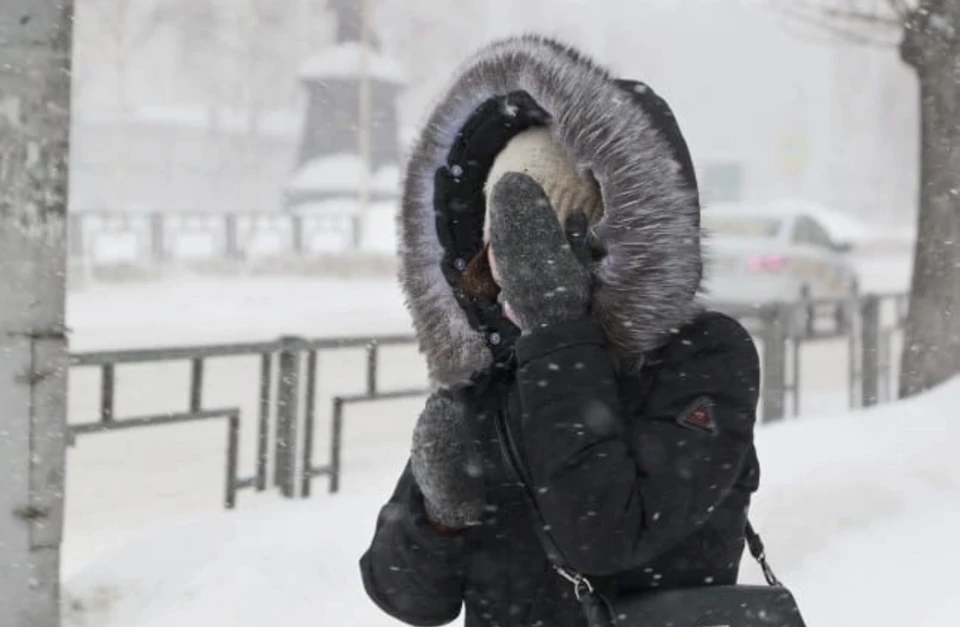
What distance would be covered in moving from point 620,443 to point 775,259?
1517 centimetres

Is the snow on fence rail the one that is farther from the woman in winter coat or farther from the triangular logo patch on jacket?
the triangular logo patch on jacket

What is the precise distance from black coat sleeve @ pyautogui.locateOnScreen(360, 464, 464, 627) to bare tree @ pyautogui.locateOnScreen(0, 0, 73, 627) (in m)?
2.12

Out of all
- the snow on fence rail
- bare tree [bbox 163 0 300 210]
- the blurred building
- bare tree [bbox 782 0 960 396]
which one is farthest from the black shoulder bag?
bare tree [bbox 163 0 300 210]

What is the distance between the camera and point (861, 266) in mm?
41594

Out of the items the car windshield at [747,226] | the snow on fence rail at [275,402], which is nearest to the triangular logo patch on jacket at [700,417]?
the snow on fence rail at [275,402]

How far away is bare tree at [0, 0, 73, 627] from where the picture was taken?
12.6 ft

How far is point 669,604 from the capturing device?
182 centimetres

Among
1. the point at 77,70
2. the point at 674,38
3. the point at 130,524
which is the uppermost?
the point at 674,38

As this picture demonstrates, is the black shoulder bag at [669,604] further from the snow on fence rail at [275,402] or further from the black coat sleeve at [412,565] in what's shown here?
the snow on fence rail at [275,402]

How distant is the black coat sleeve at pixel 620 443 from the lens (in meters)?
1.73

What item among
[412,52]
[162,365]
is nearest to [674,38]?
[412,52]

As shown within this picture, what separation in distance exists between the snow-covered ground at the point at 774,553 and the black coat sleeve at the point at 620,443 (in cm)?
307

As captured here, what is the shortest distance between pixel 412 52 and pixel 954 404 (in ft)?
159

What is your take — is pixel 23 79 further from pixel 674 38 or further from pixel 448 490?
pixel 674 38
